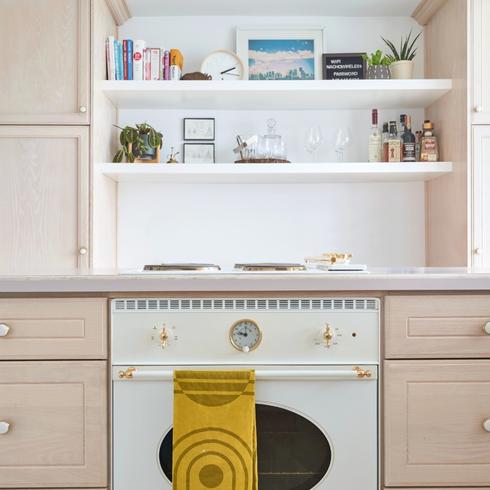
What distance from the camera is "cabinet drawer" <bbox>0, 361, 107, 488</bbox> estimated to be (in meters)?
1.38

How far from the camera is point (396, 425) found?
1.38 meters

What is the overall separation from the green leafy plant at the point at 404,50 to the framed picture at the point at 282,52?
1.15 feet

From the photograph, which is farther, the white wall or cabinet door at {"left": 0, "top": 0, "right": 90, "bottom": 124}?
the white wall

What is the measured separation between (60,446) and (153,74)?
5.65ft

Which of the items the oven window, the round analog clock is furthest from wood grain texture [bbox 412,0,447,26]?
the oven window

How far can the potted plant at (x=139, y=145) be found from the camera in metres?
2.50

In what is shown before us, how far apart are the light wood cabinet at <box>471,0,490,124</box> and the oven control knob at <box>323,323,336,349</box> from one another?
4.55 ft

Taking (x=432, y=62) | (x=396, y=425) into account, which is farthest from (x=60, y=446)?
(x=432, y=62)

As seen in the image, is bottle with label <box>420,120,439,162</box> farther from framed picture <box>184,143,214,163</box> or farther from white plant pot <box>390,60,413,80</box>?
framed picture <box>184,143,214,163</box>

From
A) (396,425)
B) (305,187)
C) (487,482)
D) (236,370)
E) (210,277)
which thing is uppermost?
(305,187)

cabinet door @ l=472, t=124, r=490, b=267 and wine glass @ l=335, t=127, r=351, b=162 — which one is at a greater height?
wine glass @ l=335, t=127, r=351, b=162

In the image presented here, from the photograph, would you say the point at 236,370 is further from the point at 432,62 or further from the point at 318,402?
the point at 432,62

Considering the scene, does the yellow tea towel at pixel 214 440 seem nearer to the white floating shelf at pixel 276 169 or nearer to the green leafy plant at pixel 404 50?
the white floating shelf at pixel 276 169

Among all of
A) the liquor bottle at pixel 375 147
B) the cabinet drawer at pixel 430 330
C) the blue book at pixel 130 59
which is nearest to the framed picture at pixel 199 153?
the blue book at pixel 130 59
